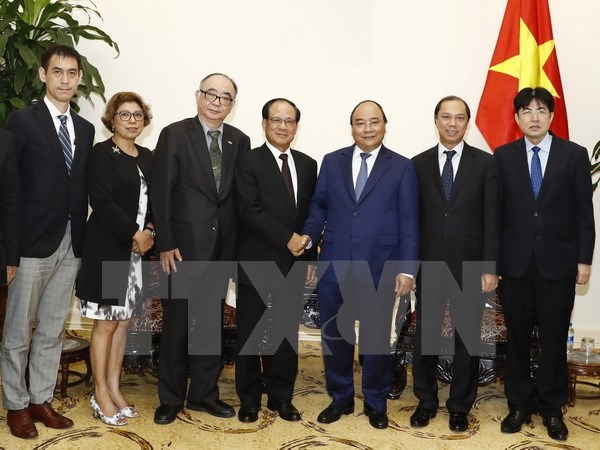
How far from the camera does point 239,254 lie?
3342 mm

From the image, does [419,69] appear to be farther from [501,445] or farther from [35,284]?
[35,284]

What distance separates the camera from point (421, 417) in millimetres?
3332

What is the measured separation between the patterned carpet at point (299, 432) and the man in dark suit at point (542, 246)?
0.52 ft

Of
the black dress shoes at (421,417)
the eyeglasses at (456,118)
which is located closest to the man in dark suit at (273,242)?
the black dress shoes at (421,417)

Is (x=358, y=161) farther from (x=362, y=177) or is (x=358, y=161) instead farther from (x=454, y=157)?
(x=454, y=157)

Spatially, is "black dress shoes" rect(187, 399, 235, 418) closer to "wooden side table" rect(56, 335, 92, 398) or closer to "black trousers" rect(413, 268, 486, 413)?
"wooden side table" rect(56, 335, 92, 398)

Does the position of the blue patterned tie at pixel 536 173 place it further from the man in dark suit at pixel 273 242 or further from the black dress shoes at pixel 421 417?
the black dress shoes at pixel 421 417

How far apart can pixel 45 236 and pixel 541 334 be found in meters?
2.41

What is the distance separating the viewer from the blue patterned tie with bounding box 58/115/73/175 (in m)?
3.06

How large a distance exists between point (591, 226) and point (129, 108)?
7.55 feet

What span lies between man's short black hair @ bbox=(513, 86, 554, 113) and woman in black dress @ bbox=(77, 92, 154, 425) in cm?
187

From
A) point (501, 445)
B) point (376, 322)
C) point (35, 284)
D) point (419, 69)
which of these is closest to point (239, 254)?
point (376, 322)

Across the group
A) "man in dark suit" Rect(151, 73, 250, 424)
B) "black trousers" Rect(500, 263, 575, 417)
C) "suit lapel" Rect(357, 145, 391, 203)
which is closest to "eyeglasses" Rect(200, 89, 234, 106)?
"man in dark suit" Rect(151, 73, 250, 424)

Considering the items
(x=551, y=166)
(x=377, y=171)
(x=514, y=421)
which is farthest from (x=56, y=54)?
(x=514, y=421)
